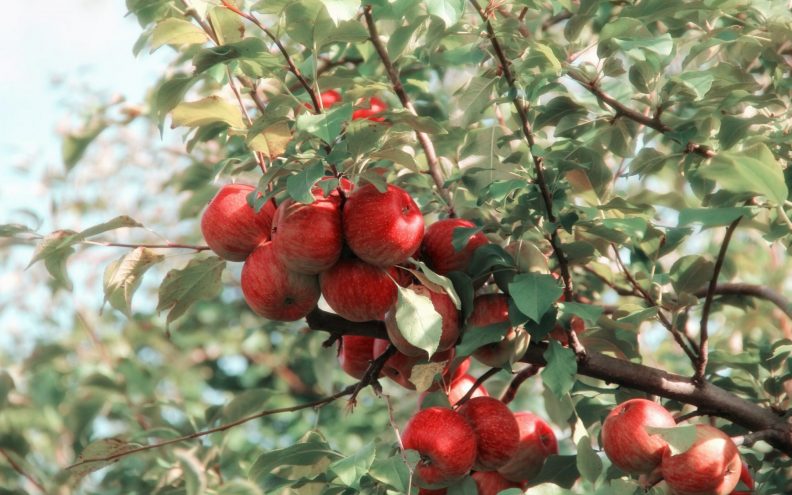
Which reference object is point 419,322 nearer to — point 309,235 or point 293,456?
point 309,235

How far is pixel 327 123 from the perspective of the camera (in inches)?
48.7

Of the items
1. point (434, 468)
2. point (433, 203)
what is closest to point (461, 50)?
point (433, 203)

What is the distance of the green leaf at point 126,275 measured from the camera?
1.54 metres

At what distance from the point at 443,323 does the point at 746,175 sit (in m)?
0.53

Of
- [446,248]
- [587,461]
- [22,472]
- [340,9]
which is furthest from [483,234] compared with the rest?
[22,472]

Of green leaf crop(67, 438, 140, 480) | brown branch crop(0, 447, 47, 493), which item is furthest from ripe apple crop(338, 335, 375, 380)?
brown branch crop(0, 447, 47, 493)

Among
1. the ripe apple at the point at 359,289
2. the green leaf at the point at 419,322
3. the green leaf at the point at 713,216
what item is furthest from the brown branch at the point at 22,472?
the green leaf at the point at 713,216

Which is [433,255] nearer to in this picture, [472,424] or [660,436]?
[472,424]

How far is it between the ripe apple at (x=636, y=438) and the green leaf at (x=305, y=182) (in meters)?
0.63

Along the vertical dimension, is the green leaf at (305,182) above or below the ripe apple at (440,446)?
above

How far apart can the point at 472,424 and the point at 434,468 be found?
0.12 metres

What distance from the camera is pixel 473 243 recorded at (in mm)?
1521

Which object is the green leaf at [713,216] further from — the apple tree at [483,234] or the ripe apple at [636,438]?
the ripe apple at [636,438]

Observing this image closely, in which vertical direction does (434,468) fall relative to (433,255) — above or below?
Result: below
